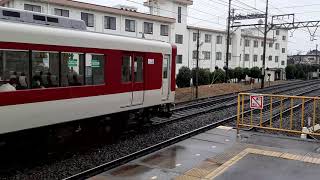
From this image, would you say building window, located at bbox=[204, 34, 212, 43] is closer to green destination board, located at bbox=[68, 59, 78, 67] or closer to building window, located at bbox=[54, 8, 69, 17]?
building window, located at bbox=[54, 8, 69, 17]

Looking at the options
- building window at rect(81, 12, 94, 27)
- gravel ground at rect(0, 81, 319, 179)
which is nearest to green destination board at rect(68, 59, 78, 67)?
gravel ground at rect(0, 81, 319, 179)

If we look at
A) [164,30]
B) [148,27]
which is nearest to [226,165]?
[148,27]

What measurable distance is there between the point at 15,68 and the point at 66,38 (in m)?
1.72

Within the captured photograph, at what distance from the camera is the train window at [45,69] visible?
29.0ft

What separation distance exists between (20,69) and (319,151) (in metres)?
7.67

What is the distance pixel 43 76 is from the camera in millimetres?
9062

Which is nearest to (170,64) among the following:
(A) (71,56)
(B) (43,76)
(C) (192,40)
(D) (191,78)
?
(A) (71,56)

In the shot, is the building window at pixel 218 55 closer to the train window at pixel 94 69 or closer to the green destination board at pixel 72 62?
the train window at pixel 94 69

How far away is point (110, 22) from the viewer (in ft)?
125

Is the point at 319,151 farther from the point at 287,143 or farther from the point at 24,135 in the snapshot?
the point at 24,135

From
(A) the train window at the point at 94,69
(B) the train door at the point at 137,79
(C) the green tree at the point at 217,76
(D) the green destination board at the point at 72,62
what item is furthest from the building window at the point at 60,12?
(D) the green destination board at the point at 72,62

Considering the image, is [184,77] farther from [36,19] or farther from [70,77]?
[36,19]

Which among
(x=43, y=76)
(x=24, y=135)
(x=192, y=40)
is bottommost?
(x=24, y=135)

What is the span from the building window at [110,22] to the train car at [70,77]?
25.0 metres
